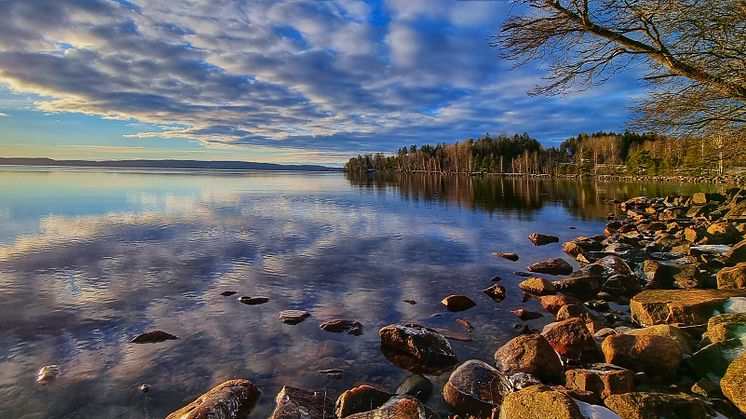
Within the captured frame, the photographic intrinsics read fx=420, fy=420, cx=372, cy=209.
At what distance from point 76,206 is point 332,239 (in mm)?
30082

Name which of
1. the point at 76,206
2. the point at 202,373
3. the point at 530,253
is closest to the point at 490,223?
the point at 530,253

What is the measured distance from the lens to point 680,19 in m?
9.86

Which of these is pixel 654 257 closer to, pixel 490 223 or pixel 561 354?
pixel 561 354

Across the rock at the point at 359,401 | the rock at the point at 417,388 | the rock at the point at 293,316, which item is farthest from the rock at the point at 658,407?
the rock at the point at 293,316

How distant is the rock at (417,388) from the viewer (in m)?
7.84

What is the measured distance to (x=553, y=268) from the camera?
57.5ft

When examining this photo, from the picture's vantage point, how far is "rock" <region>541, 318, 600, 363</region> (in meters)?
8.78

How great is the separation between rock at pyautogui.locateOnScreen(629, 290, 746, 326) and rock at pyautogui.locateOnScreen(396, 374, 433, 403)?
20.1ft

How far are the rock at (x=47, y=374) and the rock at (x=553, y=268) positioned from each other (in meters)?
16.1

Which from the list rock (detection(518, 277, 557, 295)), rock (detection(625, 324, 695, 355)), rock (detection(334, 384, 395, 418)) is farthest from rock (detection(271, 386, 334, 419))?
rock (detection(518, 277, 557, 295))

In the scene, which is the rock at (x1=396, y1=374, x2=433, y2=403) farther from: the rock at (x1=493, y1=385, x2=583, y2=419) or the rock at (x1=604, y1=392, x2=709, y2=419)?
the rock at (x1=604, y1=392, x2=709, y2=419)

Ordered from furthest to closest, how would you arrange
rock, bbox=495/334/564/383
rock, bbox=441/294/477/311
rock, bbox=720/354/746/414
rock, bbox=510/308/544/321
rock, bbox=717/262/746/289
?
rock, bbox=441/294/477/311, rock, bbox=510/308/544/321, rock, bbox=717/262/746/289, rock, bbox=495/334/564/383, rock, bbox=720/354/746/414

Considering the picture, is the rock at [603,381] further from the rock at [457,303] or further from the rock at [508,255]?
the rock at [508,255]

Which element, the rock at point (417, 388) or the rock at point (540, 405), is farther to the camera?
the rock at point (417, 388)
